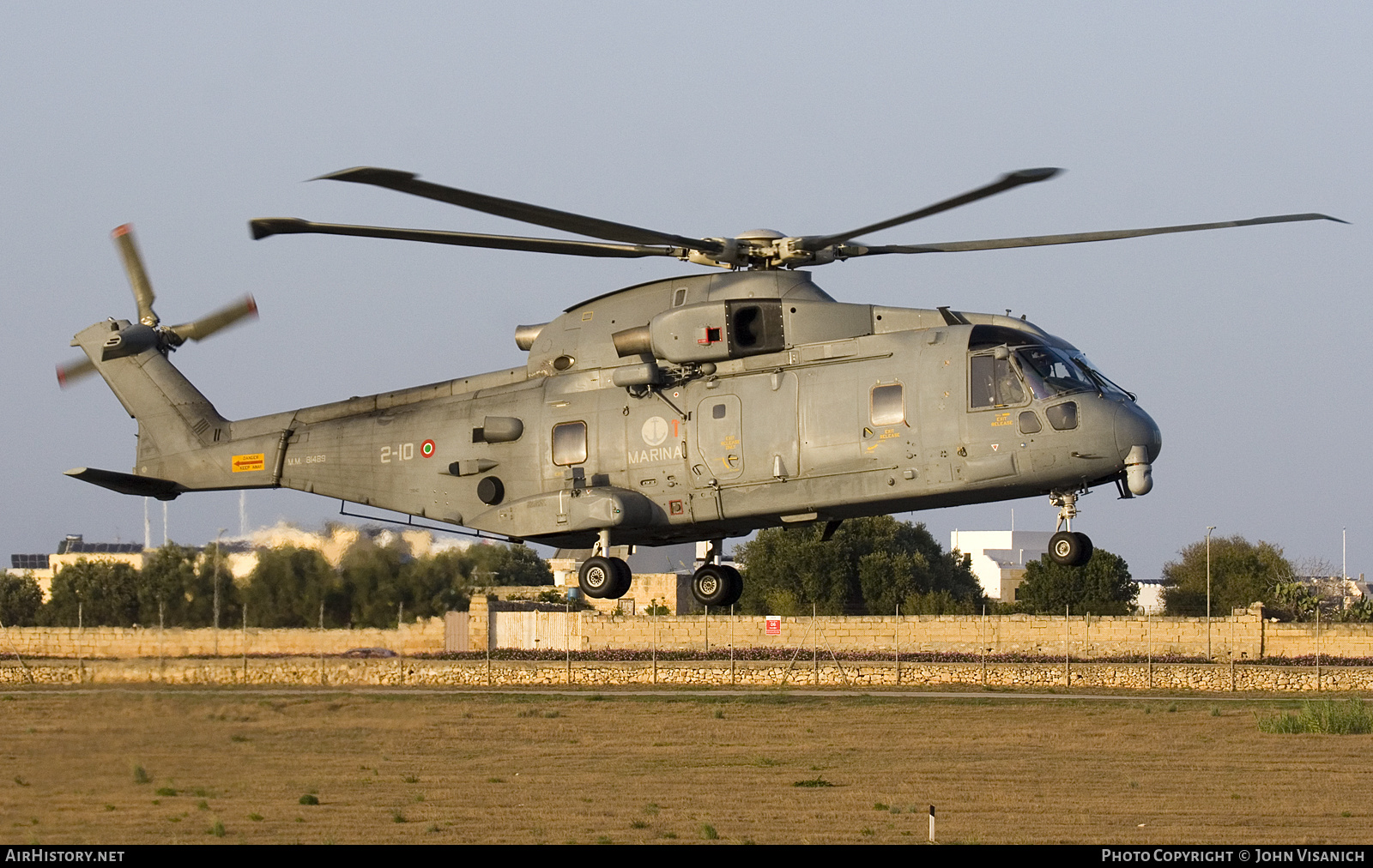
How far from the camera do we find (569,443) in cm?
2370

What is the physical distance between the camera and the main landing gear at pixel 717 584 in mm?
24703

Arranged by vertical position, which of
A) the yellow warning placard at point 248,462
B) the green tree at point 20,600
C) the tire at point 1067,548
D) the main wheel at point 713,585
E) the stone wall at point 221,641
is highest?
the yellow warning placard at point 248,462

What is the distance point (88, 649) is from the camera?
27.4 m

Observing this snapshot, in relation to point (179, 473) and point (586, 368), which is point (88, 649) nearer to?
point (179, 473)

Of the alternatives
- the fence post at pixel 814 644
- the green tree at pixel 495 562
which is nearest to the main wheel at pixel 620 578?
the green tree at pixel 495 562

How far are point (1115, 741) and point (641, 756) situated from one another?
36.1 feet

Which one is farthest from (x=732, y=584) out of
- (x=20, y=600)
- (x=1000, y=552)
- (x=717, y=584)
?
(x=1000, y=552)

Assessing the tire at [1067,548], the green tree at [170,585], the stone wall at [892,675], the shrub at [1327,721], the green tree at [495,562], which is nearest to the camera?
the tire at [1067,548]

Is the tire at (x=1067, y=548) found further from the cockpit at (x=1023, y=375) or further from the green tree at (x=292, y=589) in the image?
the green tree at (x=292, y=589)

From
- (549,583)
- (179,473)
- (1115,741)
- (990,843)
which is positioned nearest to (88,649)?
(179,473)

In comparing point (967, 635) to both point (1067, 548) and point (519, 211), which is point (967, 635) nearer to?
point (1067, 548)

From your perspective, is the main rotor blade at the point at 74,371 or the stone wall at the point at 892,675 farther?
the stone wall at the point at 892,675

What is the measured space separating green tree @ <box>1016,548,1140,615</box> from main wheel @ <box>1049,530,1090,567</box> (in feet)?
193

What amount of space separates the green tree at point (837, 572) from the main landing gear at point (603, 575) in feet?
200
